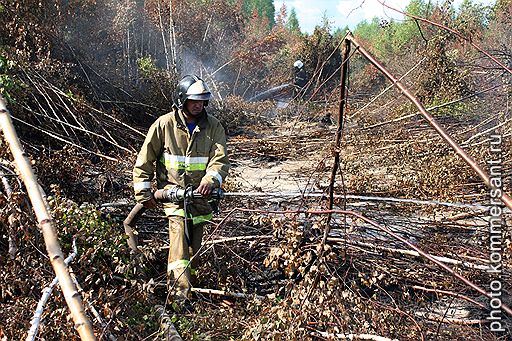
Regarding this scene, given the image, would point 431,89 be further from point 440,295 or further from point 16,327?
point 16,327

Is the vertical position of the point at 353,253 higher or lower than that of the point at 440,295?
higher

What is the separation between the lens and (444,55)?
983 centimetres

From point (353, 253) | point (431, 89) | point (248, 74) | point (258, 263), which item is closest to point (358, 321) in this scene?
point (353, 253)

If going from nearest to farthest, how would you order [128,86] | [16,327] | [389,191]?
[16,327] → [389,191] → [128,86]

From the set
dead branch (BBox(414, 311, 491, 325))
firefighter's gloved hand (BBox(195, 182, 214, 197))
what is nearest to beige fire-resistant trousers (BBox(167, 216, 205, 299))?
firefighter's gloved hand (BBox(195, 182, 214, 197))

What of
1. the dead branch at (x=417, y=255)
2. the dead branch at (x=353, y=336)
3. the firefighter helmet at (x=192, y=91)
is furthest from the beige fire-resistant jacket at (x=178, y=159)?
the dead branch at (x=353, y=336)

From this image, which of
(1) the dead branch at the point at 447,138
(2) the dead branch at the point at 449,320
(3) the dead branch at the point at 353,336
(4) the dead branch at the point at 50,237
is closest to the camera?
(4) the dead branch at the point at 50,237

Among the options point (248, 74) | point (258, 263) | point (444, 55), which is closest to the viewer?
point (258, 263)

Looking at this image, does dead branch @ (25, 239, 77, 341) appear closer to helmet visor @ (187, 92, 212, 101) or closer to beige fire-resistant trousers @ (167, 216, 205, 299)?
beige fire-resistant trousers @ (167, 216, 205, 299)

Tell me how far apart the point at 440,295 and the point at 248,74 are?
51.6ft

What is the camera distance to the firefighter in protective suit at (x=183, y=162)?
12.1ft

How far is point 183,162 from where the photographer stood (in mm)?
3775

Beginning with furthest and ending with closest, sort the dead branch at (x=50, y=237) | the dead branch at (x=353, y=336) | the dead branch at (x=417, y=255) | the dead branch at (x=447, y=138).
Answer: the dead branch at (x=417, y=255) < the dead branch at (x=353, y=336) < the dead branch at (x=447, y=138) < the dead branch at (x=50, y=237)

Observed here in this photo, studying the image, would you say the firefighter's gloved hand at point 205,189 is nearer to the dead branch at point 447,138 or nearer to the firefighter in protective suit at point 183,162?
the firefighter in protective suit at point 183,162
